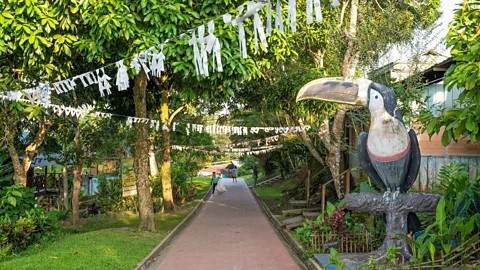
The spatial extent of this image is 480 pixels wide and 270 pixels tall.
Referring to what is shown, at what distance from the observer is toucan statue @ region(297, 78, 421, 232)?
797cm

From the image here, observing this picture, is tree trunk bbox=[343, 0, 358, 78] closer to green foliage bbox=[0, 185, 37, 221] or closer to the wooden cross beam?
the wooden cross beam

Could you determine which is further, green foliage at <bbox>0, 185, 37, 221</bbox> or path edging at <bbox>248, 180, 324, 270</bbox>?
green foliage at <bbox>0, 185, 37, 221</bbox>

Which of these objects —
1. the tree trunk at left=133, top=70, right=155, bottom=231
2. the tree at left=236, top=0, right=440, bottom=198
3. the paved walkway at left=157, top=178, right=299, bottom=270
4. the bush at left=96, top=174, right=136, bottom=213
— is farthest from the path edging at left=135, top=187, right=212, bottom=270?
the tree at left=236, top=0, right=440, bottom=198

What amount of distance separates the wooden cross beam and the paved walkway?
2256 mm

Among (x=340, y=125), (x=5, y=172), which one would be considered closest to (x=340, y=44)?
(x=340, y=125)

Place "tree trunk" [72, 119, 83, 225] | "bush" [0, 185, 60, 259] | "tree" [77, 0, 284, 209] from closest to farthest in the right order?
"tree" [77, 0, 284, 209] < "bush" [0, 185, 60, 259] < "tree trunk" [72, 119, 83, 225]

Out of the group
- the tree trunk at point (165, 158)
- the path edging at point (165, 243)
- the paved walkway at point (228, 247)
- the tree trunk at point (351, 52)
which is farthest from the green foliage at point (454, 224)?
the tree trunk at point (165, 158)

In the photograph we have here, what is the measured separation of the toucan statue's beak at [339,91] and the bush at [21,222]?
7.03 metres

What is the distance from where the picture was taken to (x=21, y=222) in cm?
1035

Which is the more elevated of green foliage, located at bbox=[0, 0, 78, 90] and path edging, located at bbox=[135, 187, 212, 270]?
green foliage, located at bbox=[0, 0, 78, 90]

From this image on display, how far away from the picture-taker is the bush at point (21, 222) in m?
10.1

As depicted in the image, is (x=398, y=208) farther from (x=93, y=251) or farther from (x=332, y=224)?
(x=93, y=251)

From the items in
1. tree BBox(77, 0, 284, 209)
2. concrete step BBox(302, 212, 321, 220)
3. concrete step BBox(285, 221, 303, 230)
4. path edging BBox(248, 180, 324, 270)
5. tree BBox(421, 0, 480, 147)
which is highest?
tree BBox(77, 0, 284, 209)

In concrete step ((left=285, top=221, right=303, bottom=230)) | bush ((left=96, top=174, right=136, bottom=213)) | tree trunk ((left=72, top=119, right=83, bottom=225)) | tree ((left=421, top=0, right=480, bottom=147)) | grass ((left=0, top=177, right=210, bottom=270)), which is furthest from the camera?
bush ((left=96, top=174, right=136, bottom=213))
